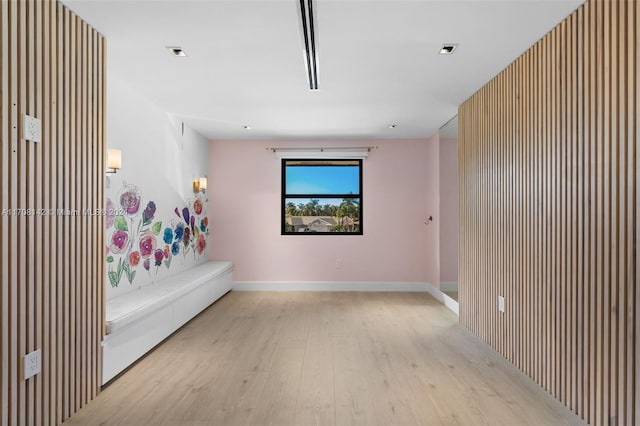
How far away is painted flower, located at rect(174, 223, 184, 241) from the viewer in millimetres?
4609

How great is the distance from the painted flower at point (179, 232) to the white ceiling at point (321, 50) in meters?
1.41

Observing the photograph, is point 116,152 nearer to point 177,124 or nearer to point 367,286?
Result: point 177,124

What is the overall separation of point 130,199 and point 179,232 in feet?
3.88

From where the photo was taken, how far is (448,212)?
18.1 feet

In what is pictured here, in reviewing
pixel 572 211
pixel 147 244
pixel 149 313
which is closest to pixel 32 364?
pixel 149 313

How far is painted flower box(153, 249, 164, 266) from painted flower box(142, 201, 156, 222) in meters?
0.40

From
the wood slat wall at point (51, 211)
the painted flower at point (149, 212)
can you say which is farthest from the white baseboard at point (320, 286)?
the wood slat wall at point (51, 211)

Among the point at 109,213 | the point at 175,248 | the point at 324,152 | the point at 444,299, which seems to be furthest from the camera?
the point at 324,152

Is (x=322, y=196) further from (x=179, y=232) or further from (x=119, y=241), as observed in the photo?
(x=119, y=241)

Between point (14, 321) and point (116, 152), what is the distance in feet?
5.36

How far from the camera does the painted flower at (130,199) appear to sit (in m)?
3.45

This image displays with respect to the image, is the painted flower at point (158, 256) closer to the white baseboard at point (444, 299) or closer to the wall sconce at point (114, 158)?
the wall sconce at point (114, 158)

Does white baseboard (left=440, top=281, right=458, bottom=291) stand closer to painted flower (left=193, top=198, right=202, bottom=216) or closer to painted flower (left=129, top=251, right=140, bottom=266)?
painted flower (left=193, top=198, right=202, bottom=216)

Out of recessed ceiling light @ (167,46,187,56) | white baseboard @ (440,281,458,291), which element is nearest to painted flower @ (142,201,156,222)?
recessed ceiling light @ (167,46,187,56)
